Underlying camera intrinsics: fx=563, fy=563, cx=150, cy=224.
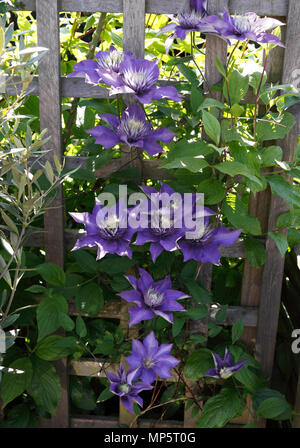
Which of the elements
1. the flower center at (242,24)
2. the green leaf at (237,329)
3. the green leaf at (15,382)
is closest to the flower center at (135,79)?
the flower center at (242,24)

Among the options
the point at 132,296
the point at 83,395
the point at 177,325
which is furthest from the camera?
the point at 83,395

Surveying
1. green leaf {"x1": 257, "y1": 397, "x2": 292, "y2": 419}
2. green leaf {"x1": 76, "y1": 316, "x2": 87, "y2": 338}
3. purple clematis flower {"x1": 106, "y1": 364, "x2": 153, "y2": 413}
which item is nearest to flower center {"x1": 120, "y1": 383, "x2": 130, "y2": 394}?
purple clematis flower {"x1": 106, "y1": 364, "x2": 153, "y2": 413}

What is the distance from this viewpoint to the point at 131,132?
125 centimetres

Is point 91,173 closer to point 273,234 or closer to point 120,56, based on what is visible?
point 120,56

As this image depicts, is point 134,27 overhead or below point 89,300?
overhead

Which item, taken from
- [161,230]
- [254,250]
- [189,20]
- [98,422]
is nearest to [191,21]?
[189,20]

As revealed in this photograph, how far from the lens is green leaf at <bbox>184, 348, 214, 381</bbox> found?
1524 mm

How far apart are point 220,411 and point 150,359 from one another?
323 mm

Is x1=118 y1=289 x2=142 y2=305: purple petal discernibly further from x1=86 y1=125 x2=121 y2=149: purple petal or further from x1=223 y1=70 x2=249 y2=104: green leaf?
x1=223 y1=70 x2=249 y2=104: green leaf

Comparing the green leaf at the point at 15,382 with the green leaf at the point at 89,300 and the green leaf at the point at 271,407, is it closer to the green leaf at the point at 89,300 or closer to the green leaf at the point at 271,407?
the green leaf at the point at 89,300

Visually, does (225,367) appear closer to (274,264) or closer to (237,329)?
(237,329)

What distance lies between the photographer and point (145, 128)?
1262 mm

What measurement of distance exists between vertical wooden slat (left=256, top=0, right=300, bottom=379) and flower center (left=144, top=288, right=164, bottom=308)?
0.38m

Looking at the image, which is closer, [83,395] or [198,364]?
[198,364]
